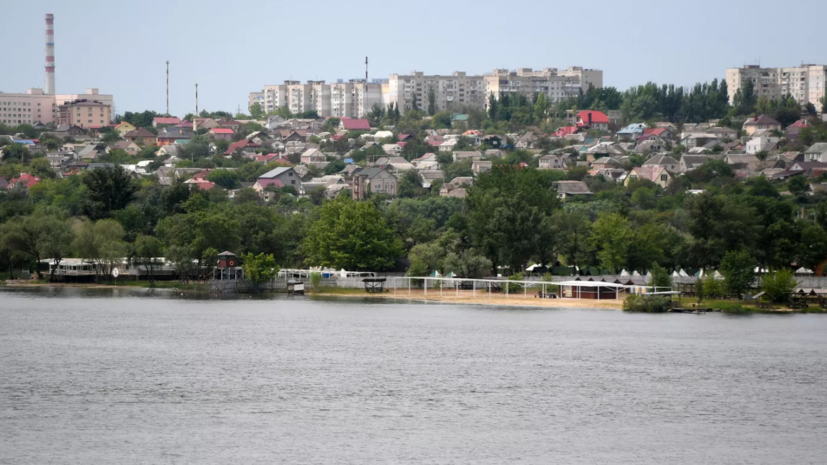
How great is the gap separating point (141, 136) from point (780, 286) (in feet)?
471

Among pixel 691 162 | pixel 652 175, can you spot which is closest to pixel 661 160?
pixel 691 162

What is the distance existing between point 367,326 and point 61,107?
537 ft

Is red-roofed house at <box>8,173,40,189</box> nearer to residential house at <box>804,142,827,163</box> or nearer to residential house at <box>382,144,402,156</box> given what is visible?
residential house at <box>382,144,402,156</box>

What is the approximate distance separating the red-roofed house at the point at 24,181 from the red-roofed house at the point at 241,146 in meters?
45.7

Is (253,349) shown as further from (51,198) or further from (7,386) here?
(51,198)

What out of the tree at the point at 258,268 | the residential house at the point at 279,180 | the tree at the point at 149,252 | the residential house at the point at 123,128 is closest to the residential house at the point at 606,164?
the residential house at the point at 279,180

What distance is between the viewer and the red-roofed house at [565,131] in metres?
178

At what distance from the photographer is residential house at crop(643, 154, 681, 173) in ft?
452

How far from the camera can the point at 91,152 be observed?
164375 mm

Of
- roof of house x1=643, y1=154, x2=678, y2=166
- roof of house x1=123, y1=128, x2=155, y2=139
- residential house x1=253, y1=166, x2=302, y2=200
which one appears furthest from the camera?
roof of house x1=123, y1=128, x2=155, y2=139

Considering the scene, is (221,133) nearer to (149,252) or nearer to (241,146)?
(241,146)

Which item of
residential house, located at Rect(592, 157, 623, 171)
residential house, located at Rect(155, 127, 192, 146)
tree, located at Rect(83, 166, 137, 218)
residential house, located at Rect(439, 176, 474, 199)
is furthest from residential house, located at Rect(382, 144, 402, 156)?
tree, located at Rect(83, 166, 137, 218)

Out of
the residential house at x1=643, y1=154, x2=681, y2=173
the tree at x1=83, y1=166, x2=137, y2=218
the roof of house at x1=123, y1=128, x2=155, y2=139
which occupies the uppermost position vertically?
the roof of house at x1=123, y1=128, x2=155, y2=139

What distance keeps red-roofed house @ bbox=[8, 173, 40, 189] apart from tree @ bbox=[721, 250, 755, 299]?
8487 cm
